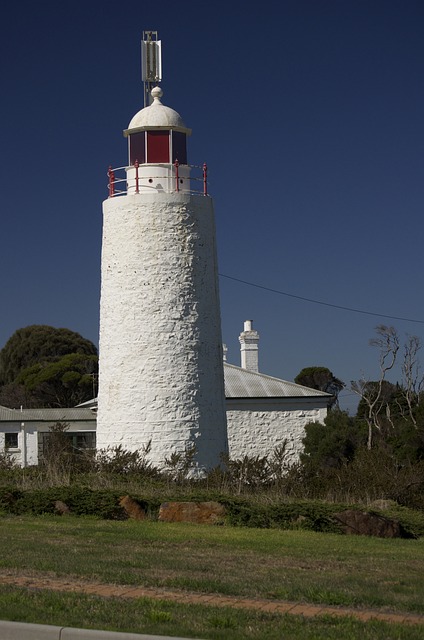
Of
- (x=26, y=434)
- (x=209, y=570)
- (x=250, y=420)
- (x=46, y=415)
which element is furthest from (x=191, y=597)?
(x=46, y=415)

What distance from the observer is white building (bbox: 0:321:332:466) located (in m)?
36.1

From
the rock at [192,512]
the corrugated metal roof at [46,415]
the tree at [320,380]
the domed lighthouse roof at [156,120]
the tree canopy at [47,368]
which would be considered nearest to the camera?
the rock at [192,512]

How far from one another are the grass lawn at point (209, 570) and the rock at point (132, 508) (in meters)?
0.62

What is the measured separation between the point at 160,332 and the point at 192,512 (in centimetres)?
759

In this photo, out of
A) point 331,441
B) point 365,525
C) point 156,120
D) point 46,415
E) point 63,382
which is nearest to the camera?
point 365,525

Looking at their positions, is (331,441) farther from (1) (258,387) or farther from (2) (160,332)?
(2) (160,332)

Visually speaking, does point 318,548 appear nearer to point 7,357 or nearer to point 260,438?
point 260,438

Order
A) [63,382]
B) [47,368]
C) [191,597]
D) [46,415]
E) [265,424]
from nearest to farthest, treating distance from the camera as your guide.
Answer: [191,597]
[265,424]
[46,415]
[63,382]
[47,368]

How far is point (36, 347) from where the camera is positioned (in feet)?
251

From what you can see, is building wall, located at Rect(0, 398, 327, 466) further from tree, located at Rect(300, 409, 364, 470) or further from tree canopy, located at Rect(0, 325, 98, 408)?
tree canopy, located at Rect(0, 325, 98, 408)

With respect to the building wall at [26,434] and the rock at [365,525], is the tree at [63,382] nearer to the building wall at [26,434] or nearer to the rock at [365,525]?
the building wall at [26,434]

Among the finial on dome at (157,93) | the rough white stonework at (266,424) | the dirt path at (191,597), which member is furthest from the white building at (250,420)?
the dirt path at (191,597)

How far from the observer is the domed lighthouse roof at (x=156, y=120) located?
961 inches

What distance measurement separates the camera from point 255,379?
3894cm
